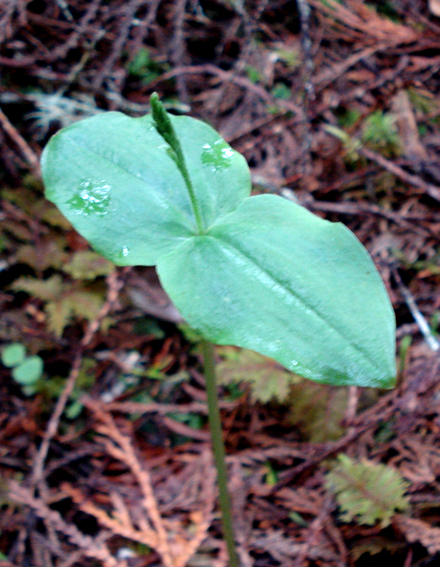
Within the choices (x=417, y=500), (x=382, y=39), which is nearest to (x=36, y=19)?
(x=382, y=39)

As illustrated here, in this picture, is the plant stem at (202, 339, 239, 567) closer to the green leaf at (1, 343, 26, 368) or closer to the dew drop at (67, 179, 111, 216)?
the dew drop at (67, 179, 111, 216)

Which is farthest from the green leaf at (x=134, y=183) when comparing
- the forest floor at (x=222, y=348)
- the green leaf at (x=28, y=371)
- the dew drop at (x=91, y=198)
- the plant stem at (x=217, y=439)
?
the green leaf at (x=28, y=371)

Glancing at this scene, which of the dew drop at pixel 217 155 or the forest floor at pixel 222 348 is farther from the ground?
the dew drop at pixel 217 155

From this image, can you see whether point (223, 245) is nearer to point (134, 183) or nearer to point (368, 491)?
point (134, 183)

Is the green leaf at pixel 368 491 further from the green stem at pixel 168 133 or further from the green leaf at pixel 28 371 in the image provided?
the green leaf at pixel 28 371

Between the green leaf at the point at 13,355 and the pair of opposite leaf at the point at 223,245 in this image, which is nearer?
the pair of opposite leaf at the point at 223,245

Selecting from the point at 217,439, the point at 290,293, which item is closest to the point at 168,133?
the point at 290,293

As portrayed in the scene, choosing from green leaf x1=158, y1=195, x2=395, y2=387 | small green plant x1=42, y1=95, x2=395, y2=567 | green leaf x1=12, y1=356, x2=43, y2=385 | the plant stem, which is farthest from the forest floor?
green leaf x1=158, y1=195, x2=395, y2=387
